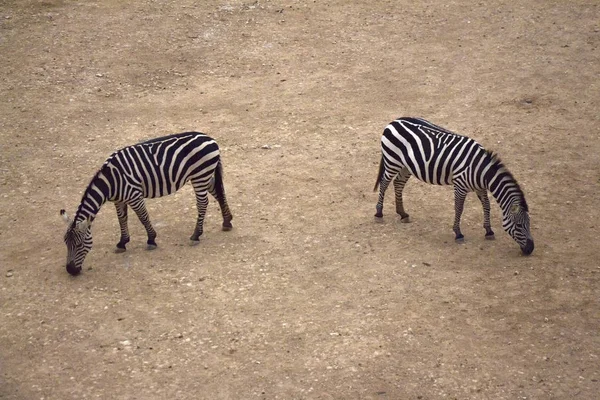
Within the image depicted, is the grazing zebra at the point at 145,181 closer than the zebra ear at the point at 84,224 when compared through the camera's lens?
No

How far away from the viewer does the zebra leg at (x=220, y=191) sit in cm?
1225

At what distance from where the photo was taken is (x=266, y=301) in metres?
10.8

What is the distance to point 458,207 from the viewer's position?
11852 millimetres

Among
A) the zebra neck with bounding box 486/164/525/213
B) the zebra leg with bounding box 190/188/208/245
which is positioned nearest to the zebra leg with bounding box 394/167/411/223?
the zebra neck with bounding box 486/164/525/213

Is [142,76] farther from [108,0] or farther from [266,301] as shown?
[266,301]

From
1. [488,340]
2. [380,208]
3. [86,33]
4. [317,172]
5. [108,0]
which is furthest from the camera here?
[108,0]

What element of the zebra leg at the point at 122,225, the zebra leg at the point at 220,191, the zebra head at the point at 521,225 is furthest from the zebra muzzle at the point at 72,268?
the zebra head at the point at 521,225

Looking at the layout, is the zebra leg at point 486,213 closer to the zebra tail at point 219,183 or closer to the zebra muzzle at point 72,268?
the zebra tail at point 219,183

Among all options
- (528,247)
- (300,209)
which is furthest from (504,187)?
(300,209)

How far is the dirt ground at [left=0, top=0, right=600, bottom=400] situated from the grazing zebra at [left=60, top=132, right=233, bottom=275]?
16.4 inches

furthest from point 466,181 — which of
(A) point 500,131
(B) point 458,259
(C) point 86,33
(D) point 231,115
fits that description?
(C) point 86,33

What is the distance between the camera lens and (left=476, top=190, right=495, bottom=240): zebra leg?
38.9 ft

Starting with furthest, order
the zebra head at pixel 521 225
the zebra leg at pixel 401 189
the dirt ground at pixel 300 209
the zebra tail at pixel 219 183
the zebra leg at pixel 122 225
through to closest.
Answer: the zebra leg at pixel 401 189 → the zebra tail at pixel 219 183 → the zebra leg at pixel 122 225 → the zebra head at pixel 521 225 → the dirt ground at pixel 300 209

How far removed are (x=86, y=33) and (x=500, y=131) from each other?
9360 mm
